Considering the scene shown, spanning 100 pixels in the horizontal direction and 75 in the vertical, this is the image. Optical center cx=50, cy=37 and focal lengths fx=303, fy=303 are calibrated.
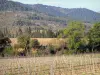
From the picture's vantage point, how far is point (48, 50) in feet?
236

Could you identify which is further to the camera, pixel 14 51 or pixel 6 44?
pixel 6 44

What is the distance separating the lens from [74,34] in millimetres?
72375

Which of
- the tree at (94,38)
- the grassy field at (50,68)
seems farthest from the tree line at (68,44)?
the grassy field at (50,68)

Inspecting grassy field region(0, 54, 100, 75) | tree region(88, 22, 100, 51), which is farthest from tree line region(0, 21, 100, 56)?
grassy field region(0, 54, 100, 75)

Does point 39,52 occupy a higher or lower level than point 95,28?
lower

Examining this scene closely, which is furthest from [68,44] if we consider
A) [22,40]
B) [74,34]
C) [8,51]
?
[8,51]

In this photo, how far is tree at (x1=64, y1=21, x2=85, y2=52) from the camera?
69.9m

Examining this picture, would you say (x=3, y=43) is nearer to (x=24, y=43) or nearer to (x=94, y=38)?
(x=24, y=43)

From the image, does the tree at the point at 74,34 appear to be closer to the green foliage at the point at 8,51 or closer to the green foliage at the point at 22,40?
the green foliage at the point at 22,40

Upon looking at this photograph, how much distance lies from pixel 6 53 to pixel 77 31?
19377mm

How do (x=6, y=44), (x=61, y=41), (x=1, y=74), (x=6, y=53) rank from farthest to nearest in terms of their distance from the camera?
(x=61, y=41) → (x=6, y=44) → (x=6, y=53) → (x=1, y=74)

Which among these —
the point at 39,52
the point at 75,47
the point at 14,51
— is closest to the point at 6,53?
the point at 14,51

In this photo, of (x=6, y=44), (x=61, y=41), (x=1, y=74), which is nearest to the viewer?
(x=1, y=74)

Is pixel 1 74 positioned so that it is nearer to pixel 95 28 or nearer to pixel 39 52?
pixel 39 52
